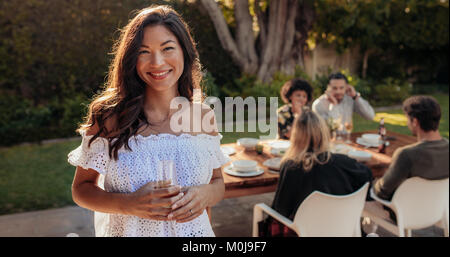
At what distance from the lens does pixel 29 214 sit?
4.12 meters

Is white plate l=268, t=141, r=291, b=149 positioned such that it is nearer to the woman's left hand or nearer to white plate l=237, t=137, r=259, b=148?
white plate l=237, t=137, r=259, b=148

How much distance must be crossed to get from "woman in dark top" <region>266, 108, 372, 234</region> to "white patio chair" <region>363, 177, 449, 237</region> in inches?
14.4

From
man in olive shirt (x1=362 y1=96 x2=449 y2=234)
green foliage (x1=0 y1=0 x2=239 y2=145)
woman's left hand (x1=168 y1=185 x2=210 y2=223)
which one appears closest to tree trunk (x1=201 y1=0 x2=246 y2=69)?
green foliage (x1=0 y1=0 x2=239 y2=145)

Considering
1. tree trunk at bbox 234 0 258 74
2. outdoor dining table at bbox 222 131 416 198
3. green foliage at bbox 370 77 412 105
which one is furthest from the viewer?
green foliage at bbox 370 77 412 105

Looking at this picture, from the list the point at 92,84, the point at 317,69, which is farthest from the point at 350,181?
the point at 317,69

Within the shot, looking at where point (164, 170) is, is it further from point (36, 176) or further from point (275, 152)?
point (36, 176)

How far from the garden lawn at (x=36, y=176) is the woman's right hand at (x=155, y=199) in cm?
340

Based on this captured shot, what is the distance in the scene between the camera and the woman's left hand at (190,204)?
1.45 meters

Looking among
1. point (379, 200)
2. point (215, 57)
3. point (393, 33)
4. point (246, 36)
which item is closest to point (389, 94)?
point (393, 33)

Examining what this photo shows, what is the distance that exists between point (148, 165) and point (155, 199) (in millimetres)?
198

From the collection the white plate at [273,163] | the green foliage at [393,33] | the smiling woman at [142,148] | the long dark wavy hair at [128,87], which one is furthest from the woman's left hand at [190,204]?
the green foliage at [393,33]

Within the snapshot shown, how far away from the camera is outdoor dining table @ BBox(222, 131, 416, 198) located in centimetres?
284

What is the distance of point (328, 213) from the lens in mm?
2576
